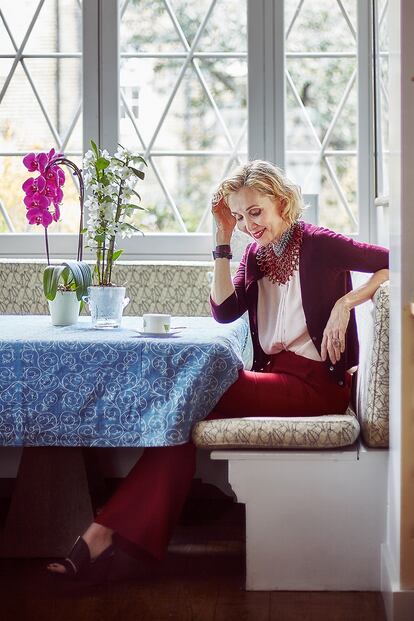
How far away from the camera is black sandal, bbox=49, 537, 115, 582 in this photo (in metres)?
2.55

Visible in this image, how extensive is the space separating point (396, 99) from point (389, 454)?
0.94 meters

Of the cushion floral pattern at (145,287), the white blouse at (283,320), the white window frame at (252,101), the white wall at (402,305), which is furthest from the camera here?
the white window frame at (252,101)

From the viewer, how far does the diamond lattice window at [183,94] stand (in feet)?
12.8

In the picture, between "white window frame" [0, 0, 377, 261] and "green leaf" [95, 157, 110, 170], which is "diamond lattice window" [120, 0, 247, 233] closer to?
"white window frame" [0, 0, 377, 261]

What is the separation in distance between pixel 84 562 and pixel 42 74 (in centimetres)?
225

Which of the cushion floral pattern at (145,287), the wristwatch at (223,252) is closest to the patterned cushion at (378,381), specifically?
the wristwatch at (223,252)

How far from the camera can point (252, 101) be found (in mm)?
3844

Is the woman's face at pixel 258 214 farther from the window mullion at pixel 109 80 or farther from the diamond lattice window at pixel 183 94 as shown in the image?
the window mullion at pixel 109 80

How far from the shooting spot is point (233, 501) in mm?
3521

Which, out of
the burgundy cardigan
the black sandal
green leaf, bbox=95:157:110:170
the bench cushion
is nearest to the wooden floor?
the black sandal

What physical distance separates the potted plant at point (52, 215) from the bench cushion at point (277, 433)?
704mm

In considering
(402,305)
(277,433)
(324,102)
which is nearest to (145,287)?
(324,102)

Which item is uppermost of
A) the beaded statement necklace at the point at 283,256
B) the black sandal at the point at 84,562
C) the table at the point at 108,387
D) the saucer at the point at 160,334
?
the beaded statement necklace at the point at 283,256

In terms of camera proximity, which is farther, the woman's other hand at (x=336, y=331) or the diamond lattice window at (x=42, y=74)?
the diamond lattice window at (x=42, y=74)
